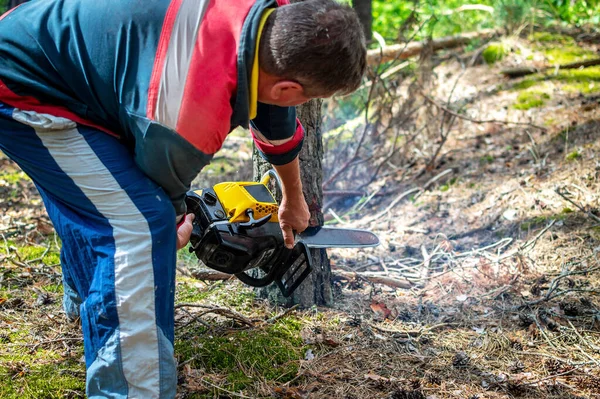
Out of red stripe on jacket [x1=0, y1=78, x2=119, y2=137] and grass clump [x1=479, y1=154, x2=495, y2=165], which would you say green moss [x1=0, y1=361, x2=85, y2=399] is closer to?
red stripe on jacket [x1=0, y1=78, x2=119, y2=137]

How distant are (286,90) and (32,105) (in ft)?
2.83

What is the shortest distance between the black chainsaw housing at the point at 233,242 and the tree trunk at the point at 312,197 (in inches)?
12.9

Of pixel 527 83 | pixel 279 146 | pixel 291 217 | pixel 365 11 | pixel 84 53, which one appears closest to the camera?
pixel 84 53

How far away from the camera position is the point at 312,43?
1653mm

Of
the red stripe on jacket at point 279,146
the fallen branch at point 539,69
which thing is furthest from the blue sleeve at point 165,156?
the fallen branch at point 539,69

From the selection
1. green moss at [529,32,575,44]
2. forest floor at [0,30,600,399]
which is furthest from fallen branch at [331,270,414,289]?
green moss at [529,32,575,44]

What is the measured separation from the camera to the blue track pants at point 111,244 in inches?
68.0

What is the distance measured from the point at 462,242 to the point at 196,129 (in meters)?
2.92

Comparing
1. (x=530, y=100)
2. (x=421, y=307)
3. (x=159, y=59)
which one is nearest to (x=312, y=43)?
(x=159, y=59)

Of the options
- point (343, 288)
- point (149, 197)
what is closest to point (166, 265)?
point (149, 197)

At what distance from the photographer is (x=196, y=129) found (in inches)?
64.6

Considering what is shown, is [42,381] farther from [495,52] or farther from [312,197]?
[495,52]

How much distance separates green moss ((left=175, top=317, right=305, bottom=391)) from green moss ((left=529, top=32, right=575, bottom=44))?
6088mm

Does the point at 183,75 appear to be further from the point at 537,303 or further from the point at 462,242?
the point at 462,242
